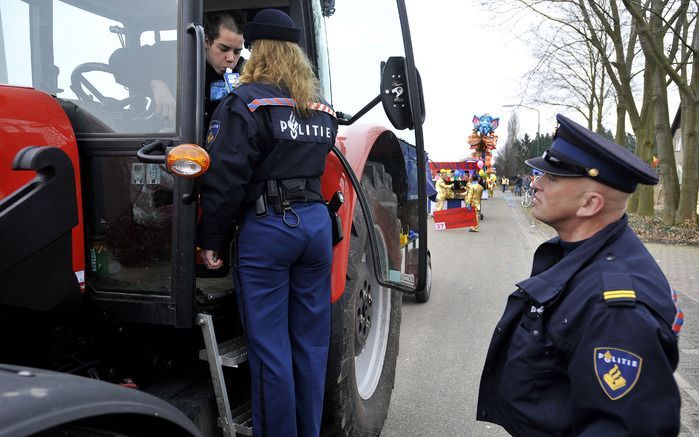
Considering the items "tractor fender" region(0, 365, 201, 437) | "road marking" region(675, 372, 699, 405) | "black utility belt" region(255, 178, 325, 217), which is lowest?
"road marking" region(675, 372, 699, 405)

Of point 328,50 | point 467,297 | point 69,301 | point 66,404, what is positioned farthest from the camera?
point 467,297

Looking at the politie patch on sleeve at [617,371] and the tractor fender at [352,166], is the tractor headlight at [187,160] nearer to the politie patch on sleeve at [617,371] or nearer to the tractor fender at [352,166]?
the tractor fender at [352,166]

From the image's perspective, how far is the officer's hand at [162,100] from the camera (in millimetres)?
2115

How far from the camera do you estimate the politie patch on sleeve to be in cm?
Answer: 134

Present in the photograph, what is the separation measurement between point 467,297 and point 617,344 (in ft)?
21.0

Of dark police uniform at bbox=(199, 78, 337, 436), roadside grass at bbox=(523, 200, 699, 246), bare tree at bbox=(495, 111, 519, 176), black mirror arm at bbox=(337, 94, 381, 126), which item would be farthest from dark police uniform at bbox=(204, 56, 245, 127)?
bare tree at bbox=(495, 111, 519, 176)

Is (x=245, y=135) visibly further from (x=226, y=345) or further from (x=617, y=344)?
(x=617, y=344)

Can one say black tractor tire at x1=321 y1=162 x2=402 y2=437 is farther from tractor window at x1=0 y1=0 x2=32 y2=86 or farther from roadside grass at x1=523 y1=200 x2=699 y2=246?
roadside grass at x1=523 y1=200 x2=699 y2=246

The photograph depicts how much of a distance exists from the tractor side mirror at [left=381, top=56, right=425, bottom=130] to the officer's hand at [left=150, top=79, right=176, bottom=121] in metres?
1.02

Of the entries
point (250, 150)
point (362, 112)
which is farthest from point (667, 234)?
point (250, 150)

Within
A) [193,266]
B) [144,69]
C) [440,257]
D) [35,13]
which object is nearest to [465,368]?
[193,266]

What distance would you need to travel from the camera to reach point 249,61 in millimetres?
2312

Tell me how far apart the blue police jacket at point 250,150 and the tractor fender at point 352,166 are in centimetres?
39

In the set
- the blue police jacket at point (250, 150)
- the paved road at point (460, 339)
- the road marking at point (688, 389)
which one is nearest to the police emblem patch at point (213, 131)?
the blue police jacket at point (250, 150)
